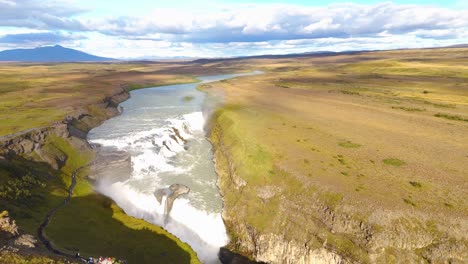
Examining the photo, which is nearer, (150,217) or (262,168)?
(150,217)

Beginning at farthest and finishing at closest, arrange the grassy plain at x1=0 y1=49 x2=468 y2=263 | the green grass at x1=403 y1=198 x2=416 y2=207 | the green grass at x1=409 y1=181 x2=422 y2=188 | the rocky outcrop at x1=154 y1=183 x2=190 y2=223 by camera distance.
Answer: the rocky outcrop at x1=154 y1=183 x2=190 y2=223
the green grass at x1=409 y1=181 x2=422 y2=188
the green grass at x1=403 y1=198 x2=416 y2=207
the grassy plain at x1=0 y1=49 x2=468 y2=263

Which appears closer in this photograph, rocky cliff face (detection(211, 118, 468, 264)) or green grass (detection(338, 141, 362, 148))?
rocky cliff face (detection(211, 118, 468, 264))

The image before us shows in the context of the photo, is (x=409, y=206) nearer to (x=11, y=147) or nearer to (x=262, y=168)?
(x=262, y=168)

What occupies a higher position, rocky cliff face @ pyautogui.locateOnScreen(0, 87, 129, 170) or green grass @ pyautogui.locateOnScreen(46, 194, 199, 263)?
rocky cliff face @ pyautogui.locateOnScreen(0, 87, 129, 170)

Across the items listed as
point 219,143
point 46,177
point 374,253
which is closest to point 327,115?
point 219,143

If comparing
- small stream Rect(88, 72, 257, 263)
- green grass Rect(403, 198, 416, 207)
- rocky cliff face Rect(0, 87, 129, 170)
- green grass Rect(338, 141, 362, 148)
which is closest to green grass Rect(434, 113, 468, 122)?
green grass Rect(338, 141, 362, 148)

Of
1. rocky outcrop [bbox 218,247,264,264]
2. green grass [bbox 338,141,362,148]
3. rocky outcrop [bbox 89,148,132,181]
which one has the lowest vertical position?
rocky outcrop [bbox 218,247,264,264]

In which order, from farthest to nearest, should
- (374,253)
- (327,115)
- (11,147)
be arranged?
1. (327,115)
2. (11,147)
3. (374,253)

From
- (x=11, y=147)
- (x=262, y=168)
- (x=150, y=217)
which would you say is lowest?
(x=150, y=217)

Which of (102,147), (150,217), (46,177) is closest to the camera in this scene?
(150,217)

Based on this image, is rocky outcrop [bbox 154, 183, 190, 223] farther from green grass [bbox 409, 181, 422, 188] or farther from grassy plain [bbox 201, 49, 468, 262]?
green grass [bbox 409, 181, 422, 188]
